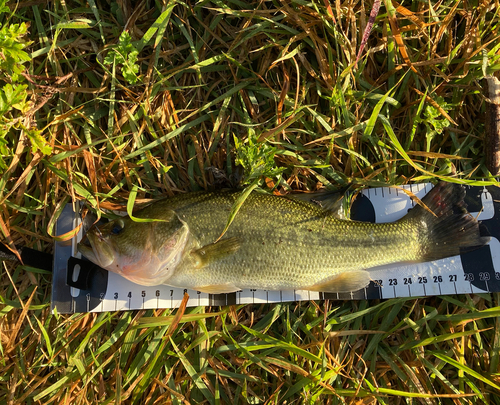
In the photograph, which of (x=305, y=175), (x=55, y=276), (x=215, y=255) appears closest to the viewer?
(x=215, y=255)

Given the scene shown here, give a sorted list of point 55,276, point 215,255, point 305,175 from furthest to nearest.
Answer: point 305,175 < point 55,276 < point 215,255

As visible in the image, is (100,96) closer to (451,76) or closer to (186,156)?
(186,156)

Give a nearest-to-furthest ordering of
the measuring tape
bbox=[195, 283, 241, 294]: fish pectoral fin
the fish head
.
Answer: the fish head, bbox=[195, 283, 241, 294]: fish pectoral fin, the measuring tape

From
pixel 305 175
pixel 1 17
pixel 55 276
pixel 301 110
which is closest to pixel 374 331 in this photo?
pixel 305 175

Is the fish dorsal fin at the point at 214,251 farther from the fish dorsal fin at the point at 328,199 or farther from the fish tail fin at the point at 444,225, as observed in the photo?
the fish tail fin at the point at 444,225

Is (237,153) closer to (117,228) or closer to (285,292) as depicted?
(117,228)

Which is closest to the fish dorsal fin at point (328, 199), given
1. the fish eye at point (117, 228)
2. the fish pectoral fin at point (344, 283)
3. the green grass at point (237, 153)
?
the green grass at point (237, 153)

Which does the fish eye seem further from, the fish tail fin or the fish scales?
the fish tail fin

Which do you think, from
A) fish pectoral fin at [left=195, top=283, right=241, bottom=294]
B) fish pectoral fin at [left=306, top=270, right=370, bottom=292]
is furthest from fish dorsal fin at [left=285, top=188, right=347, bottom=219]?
fish pectoral fin at [left=195, top=283, right=241, bottom=294]
